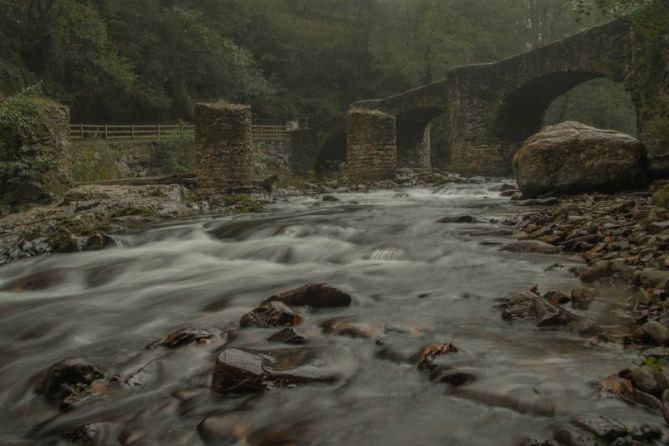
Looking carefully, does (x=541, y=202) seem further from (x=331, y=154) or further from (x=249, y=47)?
(x=249, y=47)

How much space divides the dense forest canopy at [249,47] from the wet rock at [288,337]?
2267cm

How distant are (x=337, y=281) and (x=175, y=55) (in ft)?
90.5

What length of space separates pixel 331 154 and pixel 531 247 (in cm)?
2703

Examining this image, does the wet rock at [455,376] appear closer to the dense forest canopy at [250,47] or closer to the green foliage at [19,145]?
the green foliage at [19,145]

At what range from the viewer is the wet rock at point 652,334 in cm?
281

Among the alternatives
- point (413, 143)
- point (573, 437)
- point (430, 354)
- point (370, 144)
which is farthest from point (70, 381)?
point (413, 143)

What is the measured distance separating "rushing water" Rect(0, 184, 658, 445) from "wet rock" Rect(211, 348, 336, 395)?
72mm

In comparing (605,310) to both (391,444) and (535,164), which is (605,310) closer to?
(391,444)

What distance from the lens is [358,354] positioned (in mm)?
3166

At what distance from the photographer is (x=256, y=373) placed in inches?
110

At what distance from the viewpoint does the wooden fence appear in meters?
23.6

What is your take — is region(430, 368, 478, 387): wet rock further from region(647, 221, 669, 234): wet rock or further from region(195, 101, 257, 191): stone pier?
region(195, 101, 257, 191): stone pier

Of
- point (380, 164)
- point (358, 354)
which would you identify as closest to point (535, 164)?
point (358, 354)

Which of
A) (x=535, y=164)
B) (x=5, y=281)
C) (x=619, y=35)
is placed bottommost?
(x=5, y=281)
